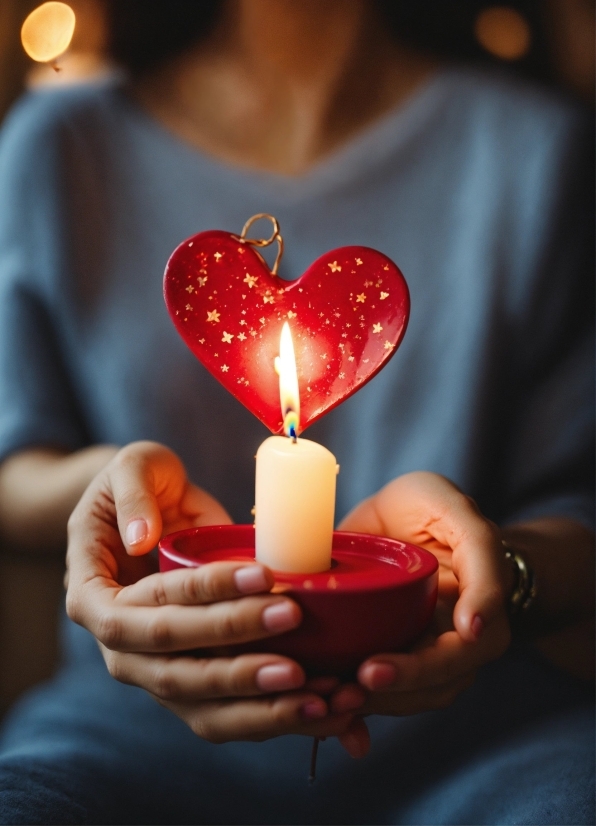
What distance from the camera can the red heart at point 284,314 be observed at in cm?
70

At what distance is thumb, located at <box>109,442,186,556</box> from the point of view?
65cm

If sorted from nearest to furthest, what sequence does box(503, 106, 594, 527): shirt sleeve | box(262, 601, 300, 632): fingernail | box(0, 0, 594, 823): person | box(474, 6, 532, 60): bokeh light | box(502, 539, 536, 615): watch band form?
box(262, 601, 300, 632): fingernail < box(502, 539, 536, 615): watch band < box(0, 0, 594, 823): person < box(503, 106, 594, 527): shirt sleeve < box(474, 6, 532, 60): bokeh light

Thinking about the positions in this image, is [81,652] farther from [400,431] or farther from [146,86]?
[146,86]

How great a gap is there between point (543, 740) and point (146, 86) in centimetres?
115

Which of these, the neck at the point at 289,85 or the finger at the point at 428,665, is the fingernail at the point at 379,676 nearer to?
the finger at the point at 428,665

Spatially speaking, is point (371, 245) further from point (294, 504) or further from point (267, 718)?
point (267, 718)

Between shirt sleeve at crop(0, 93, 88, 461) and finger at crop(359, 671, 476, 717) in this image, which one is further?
shirt sleeve at crop(0, 93, 88, 461)

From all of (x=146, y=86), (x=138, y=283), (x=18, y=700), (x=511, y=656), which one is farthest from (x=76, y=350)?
(x=511, y=656)

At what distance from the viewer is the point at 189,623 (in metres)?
0.56

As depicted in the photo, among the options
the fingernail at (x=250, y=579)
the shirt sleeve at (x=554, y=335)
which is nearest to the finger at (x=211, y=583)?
the fingernail at (x=250, y=579)

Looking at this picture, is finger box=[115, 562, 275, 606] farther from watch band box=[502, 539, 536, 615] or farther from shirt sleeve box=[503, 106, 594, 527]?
shirt sleeve box=[503, 106, 594, 527]

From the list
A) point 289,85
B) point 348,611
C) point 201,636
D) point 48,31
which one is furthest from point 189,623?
point 289,85

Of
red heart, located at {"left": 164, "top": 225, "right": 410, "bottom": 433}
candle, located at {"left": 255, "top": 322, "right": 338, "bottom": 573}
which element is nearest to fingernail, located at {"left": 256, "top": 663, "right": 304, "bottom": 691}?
candle, located at {"left": 255, "top": 322, "right": 338, "bottom": 573}

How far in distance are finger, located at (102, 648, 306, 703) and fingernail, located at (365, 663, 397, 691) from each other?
5 centimetres
